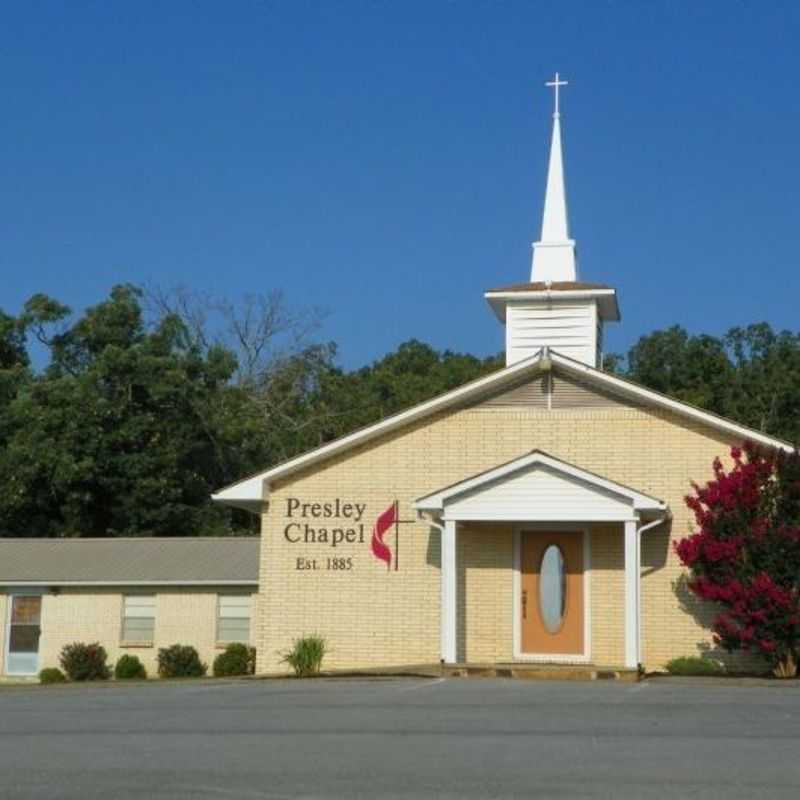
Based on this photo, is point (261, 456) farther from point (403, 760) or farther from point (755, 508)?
point (403, 760)

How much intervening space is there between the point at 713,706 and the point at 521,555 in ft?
27.6

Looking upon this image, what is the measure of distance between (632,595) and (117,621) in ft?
48.5

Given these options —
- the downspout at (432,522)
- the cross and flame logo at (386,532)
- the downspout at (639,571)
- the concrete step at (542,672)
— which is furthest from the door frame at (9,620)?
the downspout at (639,571)

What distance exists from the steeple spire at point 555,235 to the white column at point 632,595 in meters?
6.72

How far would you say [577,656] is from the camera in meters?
24.5

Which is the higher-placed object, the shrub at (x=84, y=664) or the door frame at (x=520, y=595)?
the door frame at (x=520, y=595)

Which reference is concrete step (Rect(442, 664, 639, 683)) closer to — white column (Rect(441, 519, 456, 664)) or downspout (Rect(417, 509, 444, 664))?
white column (Rect(441, 519, 456, 664))

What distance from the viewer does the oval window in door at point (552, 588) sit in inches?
976

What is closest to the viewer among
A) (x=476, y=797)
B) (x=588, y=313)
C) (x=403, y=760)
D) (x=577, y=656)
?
(x=476, y=797)

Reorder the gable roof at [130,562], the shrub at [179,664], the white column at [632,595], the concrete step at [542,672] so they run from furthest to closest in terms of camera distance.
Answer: the gable roof at [130,562] < the shrub at [179,664] < the white column at [632,595] < the concrete step at [542,672]

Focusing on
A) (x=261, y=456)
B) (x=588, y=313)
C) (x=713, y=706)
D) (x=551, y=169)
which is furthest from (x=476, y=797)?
(x=261, y=456)

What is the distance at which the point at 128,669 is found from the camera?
31953 mm

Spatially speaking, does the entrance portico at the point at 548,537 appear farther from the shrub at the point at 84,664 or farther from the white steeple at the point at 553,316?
the shrub at the point at 84,664

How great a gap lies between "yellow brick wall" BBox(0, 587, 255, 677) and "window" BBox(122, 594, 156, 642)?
0.12 metres
